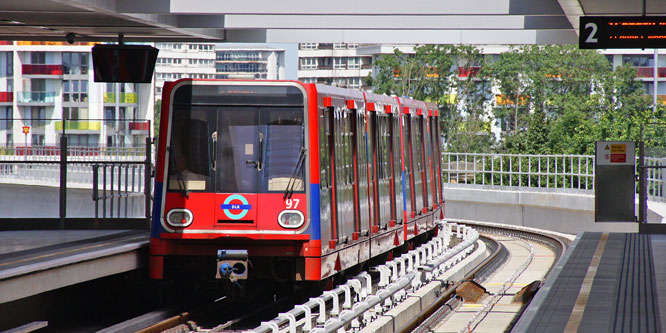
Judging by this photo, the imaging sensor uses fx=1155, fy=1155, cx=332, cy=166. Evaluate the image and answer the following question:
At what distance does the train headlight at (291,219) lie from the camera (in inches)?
560

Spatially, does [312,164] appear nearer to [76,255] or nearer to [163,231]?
[163,231]

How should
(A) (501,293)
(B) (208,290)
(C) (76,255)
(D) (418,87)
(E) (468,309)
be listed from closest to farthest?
(C) (76,255), (B) (208,290), (E) (468,309), (A) (501,293), (D) (418,87)

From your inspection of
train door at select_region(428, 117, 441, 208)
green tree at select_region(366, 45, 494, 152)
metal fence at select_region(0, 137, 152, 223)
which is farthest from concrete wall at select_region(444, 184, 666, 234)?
green tree at select_region(366, 45, 494, 152)

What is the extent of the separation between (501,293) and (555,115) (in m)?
70.0

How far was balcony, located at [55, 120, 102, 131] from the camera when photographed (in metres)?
16.8

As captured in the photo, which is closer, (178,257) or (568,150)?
(178,257)

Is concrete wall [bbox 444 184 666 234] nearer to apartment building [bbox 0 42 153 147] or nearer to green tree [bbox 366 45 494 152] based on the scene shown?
apartment building [bbox 0 42 153 147]

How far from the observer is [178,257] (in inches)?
575

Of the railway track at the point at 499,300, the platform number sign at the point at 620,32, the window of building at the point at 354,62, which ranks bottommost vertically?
the railway track at the point at 499,300

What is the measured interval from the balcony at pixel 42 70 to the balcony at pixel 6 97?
2.34 meters

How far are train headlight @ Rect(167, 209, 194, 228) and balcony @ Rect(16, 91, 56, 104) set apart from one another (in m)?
68.3

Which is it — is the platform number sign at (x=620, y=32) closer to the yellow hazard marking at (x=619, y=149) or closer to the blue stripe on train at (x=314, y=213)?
the blue stripe on train at (x=314, y=213)

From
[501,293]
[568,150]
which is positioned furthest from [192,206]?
[568,150]

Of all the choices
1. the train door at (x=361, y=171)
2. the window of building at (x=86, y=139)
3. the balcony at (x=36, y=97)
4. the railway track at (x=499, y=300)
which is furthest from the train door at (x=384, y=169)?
the balcony at (x=36, y=97)
